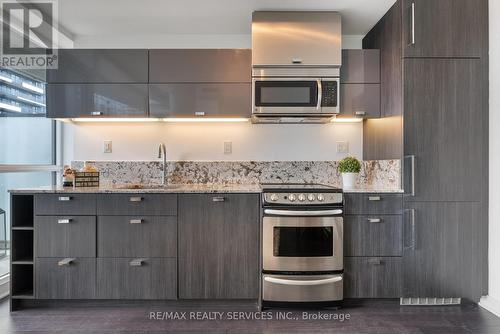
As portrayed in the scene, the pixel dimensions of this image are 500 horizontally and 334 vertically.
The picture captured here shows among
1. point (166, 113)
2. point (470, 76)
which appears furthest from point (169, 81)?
point (470, 76)

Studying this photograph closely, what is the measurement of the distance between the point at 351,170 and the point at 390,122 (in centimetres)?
51

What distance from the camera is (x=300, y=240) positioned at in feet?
8.29

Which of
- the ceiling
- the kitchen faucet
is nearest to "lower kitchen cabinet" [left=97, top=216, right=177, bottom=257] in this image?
the kitchen faucet

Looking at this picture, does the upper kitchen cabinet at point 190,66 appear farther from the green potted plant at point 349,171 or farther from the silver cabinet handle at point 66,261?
the silver cabinet handle at point 66,261

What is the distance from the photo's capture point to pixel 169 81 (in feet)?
9.55

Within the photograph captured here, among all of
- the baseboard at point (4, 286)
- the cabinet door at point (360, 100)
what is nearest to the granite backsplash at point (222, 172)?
the cabinet door at point (360, 100)

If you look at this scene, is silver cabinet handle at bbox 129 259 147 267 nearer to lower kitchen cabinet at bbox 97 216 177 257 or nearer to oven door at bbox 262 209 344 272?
lower kitchen cabinet at bbox 97 216 177 257

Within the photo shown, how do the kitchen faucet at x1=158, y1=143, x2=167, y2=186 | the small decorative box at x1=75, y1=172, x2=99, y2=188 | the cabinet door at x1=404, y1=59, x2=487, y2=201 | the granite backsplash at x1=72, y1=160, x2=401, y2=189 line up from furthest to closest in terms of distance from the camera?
the granite backsplash at x1=72, y1=160, x2=401, y2=189 < the kitchen faucet at x1=158, y1=143, x2=167, y2=186 < the small decorative box at x1=75, y1=172, x2=99, y2=188 < the cabinet door at x1=404, y1=59, x2=487, y2=201

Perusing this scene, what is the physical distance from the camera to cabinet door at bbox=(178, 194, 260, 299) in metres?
2.58

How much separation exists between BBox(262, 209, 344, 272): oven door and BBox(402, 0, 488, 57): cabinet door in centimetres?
146

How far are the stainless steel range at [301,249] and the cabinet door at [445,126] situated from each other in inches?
27.8

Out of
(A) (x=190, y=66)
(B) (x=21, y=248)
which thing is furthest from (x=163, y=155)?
(B) (x=21, y=248)

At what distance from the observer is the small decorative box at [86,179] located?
2889 mm

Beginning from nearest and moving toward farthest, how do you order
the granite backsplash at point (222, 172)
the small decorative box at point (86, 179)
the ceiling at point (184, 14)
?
the ceiling at point (184, 14) → the small decorative box at point (86, 179) → the granite backsplash at point (222, 172)
